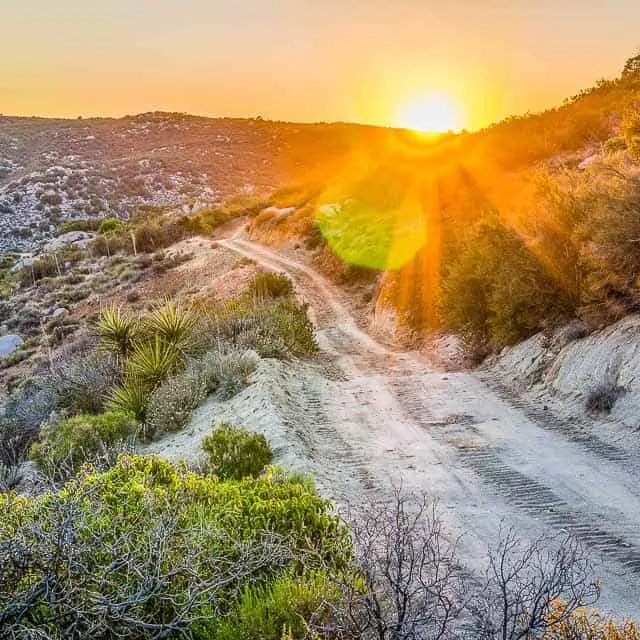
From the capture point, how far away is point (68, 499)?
14.4ft

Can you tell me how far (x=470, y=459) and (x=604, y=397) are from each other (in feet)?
7.72

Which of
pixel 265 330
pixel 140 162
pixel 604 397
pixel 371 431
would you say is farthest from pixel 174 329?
pixel 140 162

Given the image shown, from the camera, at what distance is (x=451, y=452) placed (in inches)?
340

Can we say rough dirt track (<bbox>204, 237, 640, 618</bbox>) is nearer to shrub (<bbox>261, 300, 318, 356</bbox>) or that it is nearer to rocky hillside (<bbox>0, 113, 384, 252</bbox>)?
shrub (<bbox>261, 300, 318, 356</bbox>)

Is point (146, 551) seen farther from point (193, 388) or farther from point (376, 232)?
point (376, 232)

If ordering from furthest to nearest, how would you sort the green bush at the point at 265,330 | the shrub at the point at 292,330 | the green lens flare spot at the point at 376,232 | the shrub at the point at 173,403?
the green lens flare spot at the point at 376,232 < the shrub at the point at 292,330 < the green bush at the point at 265,330 < the shrub at the point at 173,403

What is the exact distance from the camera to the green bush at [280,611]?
408 cm

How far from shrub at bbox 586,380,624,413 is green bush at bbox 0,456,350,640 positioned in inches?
192

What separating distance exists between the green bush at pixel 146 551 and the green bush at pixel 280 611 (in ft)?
0.41

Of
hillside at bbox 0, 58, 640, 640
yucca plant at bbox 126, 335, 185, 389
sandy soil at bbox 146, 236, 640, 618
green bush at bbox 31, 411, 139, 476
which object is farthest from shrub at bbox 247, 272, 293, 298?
green bush at bbox 31, 411, 139, 476

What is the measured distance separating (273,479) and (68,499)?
111 inches

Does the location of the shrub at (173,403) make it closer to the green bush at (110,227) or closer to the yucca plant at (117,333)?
the yucca plant at (117,333)

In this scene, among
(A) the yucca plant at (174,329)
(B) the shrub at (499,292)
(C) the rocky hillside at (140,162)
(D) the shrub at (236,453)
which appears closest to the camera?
(D) the shrub at (236,453)

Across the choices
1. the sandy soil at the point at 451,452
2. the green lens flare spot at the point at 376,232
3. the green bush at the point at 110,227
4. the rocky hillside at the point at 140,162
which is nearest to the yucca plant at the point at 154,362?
the sandy soil at the point at 451,452
